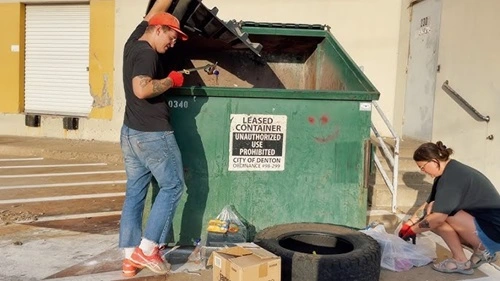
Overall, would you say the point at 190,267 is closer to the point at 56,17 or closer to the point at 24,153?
the point at 24,153

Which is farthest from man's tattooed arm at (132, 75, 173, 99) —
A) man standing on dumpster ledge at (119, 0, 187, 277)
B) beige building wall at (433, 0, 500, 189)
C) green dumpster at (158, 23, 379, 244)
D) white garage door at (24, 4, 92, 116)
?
white garage door at (24, 4, 92, 116)

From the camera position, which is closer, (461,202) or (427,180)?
(461,202)

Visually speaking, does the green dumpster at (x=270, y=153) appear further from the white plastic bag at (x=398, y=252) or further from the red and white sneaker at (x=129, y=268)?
the red and white sneaker at (x=129, y=268)

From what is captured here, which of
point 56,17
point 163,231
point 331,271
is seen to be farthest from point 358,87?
point 56,17

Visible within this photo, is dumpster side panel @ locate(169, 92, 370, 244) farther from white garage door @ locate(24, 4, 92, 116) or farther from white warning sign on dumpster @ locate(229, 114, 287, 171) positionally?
white garage door @ locate(24, 4, 92, 116)

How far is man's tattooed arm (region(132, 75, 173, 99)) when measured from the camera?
3135mm

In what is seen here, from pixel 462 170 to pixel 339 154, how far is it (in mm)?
928

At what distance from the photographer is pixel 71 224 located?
470 cm

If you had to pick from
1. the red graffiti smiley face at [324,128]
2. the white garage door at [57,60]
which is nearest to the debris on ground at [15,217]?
the red graffiti smiley face at [324,128]

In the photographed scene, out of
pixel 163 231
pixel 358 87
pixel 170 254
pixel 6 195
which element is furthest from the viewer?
pixel 6 195

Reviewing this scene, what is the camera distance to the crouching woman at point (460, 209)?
133 inches

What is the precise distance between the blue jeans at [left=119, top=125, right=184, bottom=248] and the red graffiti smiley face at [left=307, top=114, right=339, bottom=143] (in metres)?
1.13

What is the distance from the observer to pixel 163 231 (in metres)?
3.37

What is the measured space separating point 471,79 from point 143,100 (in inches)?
187
